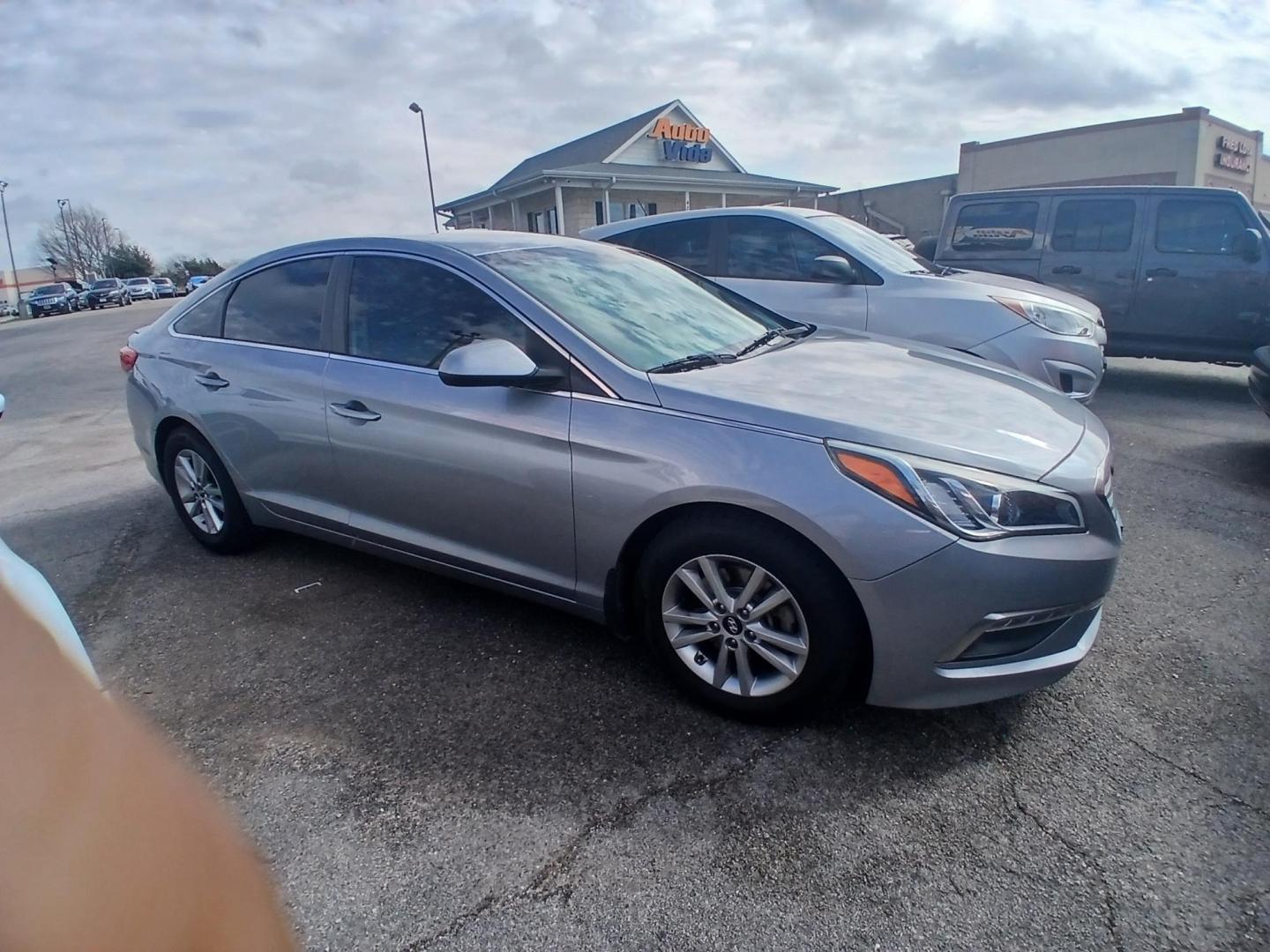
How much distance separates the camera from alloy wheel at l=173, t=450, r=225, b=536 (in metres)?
4.20

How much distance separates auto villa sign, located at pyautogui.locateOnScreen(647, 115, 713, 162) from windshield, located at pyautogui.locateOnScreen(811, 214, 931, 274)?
904 inches

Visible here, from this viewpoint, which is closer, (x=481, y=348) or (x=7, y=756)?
(x=7, y=756)

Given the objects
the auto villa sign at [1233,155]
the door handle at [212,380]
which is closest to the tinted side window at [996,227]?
the door handle at [212,380]

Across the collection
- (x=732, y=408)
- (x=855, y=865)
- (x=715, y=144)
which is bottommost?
(x=855, y=865)

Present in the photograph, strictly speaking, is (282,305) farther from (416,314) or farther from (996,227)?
(996,227)

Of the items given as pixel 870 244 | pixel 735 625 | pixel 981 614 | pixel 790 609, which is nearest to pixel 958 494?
pixel 981 614

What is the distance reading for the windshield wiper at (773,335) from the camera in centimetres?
336

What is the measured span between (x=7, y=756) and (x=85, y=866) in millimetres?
187

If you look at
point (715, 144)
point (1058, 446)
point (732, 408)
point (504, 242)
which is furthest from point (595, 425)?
point (715, 144)

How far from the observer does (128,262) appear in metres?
73.5

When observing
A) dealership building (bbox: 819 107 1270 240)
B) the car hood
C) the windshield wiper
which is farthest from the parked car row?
dealership building (bbox: 819 107 1270 240)

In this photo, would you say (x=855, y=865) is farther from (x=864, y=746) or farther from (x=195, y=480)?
(x=195, y=480)

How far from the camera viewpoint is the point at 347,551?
431cm

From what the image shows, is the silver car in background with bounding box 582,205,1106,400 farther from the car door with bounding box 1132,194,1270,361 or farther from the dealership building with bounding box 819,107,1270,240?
the dealership building with bounding box 819,107,1270,240
